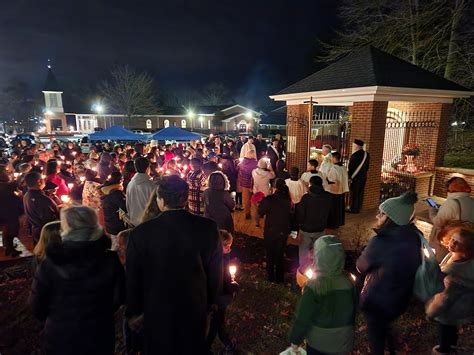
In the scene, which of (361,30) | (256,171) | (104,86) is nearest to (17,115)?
(104,86)

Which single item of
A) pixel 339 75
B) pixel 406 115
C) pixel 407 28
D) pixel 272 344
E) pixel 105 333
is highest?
pixel 407 28

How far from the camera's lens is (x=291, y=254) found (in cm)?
643

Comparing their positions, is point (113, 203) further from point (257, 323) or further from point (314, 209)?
point (314, 209)

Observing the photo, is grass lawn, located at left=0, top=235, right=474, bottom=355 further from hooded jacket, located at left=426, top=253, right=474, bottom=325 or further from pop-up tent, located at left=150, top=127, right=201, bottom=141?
pop-up tent, located at left=150, top=127, right=201, bottom=141

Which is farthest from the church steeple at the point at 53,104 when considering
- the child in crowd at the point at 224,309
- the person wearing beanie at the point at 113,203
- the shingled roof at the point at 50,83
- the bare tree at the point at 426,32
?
the child in crowd at the point at 224,309

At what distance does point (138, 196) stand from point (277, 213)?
216 cm

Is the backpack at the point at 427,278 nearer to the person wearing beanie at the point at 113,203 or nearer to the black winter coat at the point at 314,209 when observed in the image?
the black winter coat at the point at 314,209

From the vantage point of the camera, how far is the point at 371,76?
335 inches

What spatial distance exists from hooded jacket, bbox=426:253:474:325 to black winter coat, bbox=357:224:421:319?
453 millimetres

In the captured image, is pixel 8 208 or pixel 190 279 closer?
pixel 190 279

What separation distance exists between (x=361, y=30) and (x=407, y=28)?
2.82 m

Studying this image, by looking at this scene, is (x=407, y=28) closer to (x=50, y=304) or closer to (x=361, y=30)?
(x=361, y=30)

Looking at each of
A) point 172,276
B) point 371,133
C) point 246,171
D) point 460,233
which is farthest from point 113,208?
point 371,133

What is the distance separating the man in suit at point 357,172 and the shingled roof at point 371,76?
173 cm
